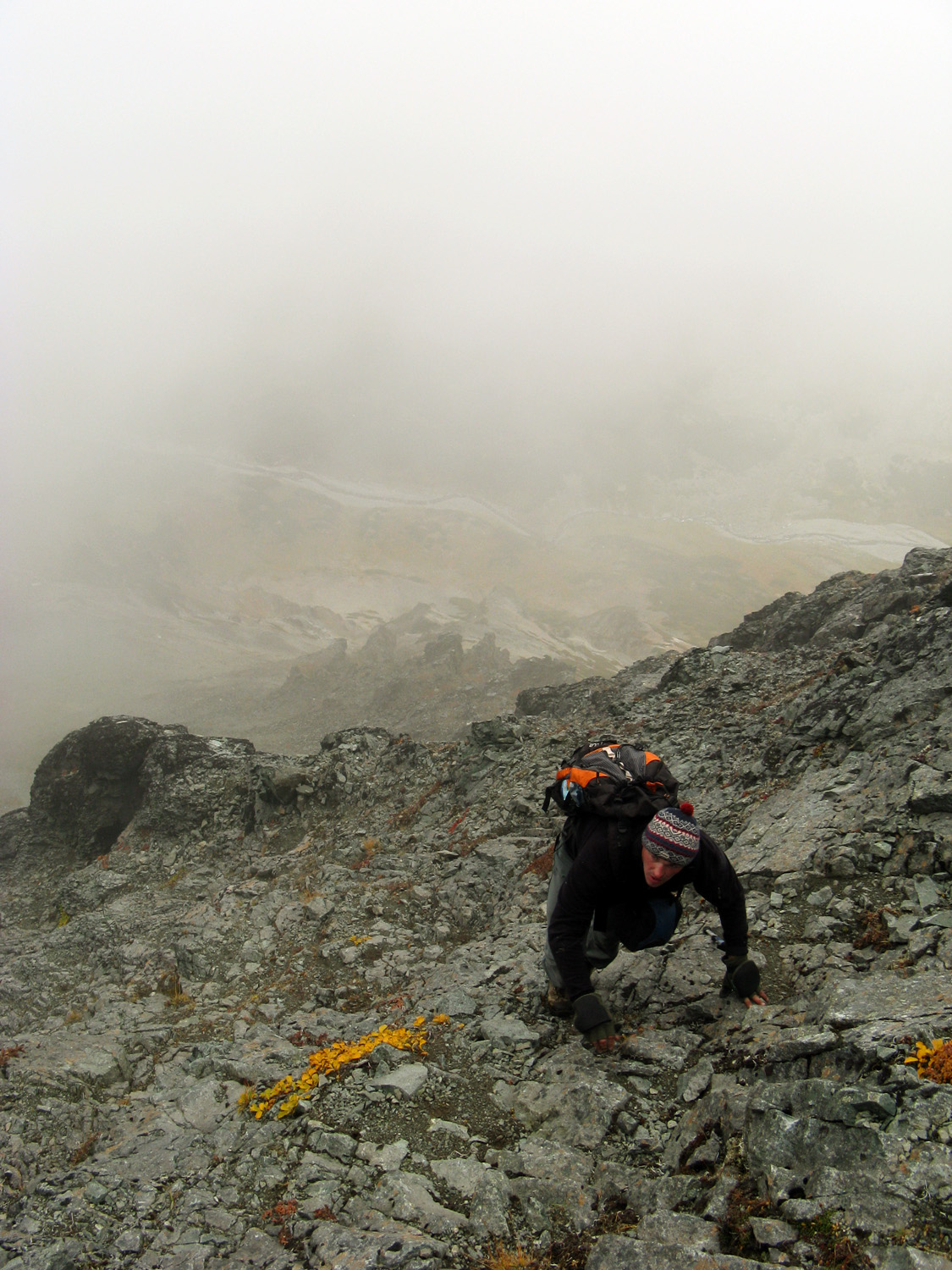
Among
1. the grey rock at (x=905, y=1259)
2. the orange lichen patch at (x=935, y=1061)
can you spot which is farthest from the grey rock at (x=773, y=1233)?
the orange lichen patch at (x=935, y=1061)

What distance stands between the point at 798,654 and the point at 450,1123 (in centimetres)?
1237

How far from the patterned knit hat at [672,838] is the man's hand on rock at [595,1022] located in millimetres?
1502

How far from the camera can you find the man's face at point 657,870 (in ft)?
14.3

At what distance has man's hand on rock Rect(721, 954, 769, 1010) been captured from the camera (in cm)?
502

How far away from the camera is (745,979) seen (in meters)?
5.03

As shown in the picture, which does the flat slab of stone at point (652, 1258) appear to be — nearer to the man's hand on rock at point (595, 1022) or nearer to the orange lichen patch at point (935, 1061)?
the orange lichen patch at point (935, 1061)

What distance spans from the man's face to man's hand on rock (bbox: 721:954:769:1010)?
1.11 meters

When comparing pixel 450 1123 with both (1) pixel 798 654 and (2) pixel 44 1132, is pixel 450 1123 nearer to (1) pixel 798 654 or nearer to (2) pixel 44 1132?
(2) pixel 44 1132

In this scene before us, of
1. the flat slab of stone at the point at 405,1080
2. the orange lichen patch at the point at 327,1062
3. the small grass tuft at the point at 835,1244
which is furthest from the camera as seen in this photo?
the orange lichen patch at the point at 327,1062

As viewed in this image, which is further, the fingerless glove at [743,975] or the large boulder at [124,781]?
the large boulder at [124,781]

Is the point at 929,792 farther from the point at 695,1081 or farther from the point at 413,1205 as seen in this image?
the point at 413,1205

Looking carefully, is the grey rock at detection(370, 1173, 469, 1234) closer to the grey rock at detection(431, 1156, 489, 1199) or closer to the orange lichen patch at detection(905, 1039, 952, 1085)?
the grey rock at detection(431, 1156, 489, 1199)

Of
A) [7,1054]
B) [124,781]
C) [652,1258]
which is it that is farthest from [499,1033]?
[124,781]

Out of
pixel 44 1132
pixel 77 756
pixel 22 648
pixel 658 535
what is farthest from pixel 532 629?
pixel 44 1132
